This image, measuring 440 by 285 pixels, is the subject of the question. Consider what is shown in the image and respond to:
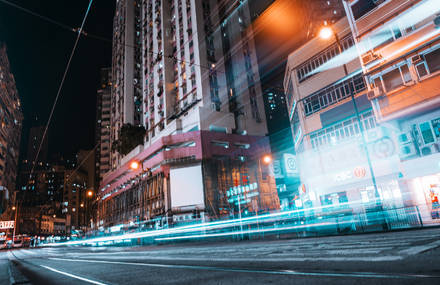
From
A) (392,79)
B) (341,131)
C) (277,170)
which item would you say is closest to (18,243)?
(277,170)

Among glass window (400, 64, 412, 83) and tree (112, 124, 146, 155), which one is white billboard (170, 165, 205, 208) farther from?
glass window (400, 64, 412, 83)

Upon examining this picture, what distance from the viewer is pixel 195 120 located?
48625 mm

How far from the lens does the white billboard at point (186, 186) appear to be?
43.5 meters

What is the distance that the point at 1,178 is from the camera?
275 feet

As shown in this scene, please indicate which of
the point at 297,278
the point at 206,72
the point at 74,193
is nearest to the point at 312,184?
the point at 297,278

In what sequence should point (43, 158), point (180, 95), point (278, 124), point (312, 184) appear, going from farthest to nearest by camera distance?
point (43, 158), point (278, 124), point (180, 95), point (312, 184)

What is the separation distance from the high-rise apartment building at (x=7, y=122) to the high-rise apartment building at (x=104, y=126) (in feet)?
90.2

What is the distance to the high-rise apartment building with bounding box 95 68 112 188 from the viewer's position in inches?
3928

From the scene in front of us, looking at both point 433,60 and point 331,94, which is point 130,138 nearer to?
point 331,94

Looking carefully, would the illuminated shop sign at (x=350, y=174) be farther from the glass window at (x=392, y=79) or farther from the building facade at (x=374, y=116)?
the glass window at (x=392, y=79)

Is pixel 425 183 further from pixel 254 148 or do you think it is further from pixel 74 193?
pixel 74 193

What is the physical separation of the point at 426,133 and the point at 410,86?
140 inches

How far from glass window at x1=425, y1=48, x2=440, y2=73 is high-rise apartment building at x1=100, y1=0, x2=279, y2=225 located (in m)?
25.1

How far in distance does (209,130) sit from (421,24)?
33210 mm
